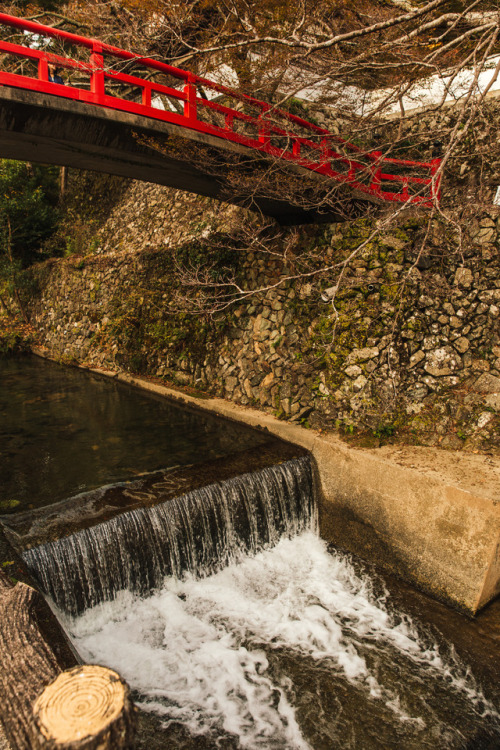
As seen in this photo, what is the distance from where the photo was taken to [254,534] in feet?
21.1

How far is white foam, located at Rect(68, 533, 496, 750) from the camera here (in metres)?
4.20

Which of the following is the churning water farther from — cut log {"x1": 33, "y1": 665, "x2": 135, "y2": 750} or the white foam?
cut log {"x1": 33, "y1": 665, "x2": 135, "y2": 750}

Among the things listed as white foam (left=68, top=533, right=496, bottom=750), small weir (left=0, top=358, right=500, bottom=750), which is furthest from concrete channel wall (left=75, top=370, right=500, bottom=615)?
white foam (left=68, top=533, right=496, bottom=750)

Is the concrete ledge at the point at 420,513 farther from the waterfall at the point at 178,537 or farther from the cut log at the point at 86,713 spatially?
the cut log at the point at 86,713

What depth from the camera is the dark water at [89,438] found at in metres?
6.50

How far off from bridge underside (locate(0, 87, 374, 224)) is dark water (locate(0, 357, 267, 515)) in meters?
4.42

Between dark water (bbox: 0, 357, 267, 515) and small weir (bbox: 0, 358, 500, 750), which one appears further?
dark water (bbox: 0, 357, 267, 515)

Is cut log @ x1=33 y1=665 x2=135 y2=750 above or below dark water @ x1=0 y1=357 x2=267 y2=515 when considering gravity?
above

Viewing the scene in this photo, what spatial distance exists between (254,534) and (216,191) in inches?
242

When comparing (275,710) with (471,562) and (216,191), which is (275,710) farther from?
(216,191)

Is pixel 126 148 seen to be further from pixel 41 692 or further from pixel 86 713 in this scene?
pixel 86 713

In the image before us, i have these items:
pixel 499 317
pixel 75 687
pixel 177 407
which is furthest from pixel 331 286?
pixel 75 687

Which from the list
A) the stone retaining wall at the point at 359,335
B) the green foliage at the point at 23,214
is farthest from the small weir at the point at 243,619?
the green foliage at the point at 23,214

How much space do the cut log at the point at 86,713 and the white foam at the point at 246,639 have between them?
291 centimetres
